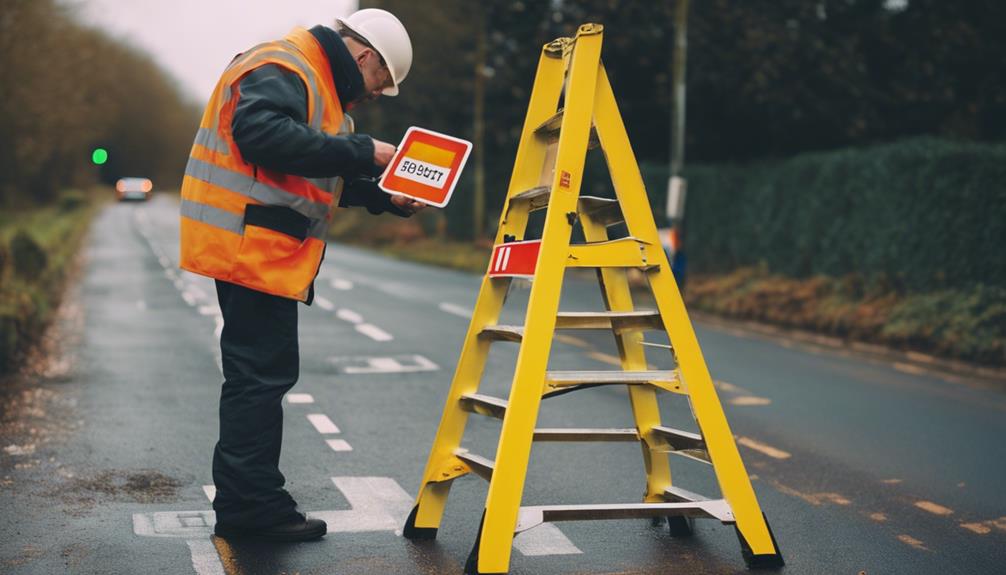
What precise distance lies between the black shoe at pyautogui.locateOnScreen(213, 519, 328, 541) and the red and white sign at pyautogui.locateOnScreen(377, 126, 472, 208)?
4.65 feet

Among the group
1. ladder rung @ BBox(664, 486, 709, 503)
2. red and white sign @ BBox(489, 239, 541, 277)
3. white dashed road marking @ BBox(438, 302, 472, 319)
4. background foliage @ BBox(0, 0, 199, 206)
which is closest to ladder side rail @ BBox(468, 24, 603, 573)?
red and white sign @ BBox(489, 239, 541, 277)

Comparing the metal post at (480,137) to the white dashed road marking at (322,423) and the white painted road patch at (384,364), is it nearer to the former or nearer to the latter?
the white painted road patch at (384,364)

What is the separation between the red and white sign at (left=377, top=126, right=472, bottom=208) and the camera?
15.7ft

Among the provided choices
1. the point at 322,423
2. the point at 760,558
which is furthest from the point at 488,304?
the point at 322,423

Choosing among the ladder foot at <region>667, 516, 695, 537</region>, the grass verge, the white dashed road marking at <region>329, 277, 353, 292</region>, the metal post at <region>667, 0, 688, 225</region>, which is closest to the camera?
the ladder foot at <region>667, 516, 695, 537</region>

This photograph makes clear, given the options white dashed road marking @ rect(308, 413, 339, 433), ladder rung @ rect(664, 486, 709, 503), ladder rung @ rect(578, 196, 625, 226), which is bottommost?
white dashed road marking @ rect(308, 413, 339, 433)

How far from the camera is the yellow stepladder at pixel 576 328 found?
4652 millimetres

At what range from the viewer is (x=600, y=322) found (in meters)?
5.06

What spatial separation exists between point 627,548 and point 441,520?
847 millimetres

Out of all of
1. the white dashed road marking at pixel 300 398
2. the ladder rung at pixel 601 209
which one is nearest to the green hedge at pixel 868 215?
the white dashed road marking at pixel 300 398

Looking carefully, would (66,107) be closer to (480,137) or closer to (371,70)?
(480,137)

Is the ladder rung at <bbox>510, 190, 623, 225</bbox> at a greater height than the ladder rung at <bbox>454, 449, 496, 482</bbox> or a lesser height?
greater

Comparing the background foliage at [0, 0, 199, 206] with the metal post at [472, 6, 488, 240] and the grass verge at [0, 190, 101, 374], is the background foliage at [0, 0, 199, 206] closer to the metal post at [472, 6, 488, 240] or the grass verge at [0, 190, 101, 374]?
the grass verge at [0, 190, 101, 374]

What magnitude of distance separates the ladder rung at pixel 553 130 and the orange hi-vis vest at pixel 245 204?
84 centimetres
